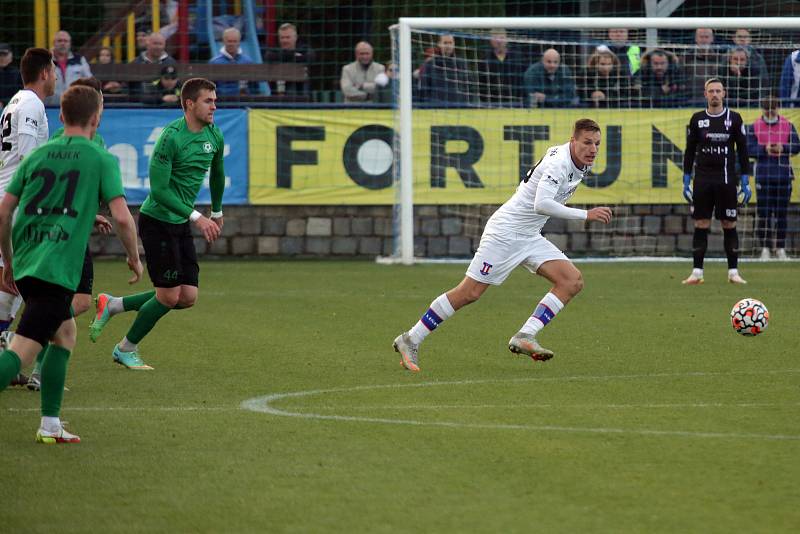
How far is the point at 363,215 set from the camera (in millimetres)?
19734

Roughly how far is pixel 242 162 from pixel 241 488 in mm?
13969

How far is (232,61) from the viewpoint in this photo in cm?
1984

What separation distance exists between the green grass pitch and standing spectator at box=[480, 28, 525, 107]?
7562 mm

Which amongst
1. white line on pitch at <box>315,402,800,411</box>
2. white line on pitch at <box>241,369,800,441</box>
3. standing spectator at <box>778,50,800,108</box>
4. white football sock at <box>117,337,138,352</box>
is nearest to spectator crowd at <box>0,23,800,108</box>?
standing spectator at <box>778,50,800,108</box>

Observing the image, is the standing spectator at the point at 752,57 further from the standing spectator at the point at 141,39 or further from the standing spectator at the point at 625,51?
the standing spectator at the point at 141,39

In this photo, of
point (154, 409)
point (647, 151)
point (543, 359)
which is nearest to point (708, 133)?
point (647, 151)

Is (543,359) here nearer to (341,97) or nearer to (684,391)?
(684,391)

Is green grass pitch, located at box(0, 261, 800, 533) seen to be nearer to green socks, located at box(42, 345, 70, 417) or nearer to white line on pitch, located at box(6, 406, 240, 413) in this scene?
white line on pitch, located at box(6, 406, 240, 413)

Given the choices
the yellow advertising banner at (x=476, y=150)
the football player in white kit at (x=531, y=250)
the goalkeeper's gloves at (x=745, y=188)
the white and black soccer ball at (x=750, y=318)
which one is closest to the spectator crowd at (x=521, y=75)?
the yellow advertising banner at (x=476, y=150)

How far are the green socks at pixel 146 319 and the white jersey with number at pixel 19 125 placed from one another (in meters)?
1.28

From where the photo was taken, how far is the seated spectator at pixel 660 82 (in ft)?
63.4

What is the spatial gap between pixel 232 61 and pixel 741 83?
7.36 m

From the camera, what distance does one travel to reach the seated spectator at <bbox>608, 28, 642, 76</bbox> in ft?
64.1

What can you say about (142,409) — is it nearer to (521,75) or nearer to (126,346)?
(126,346)
